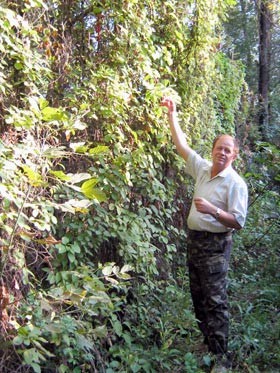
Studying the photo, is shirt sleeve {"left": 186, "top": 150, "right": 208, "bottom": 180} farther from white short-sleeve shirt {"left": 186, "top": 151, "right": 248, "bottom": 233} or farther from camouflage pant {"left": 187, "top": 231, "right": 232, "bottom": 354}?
camouflage pant {"left": 187, "top": 231, "right": 232, "bottom": 354}

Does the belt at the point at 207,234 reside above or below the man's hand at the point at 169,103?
below

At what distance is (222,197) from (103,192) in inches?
47.3

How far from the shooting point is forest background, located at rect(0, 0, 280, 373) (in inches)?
109

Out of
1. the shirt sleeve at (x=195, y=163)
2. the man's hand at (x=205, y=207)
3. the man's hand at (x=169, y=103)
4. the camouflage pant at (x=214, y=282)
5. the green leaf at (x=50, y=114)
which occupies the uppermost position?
the man's hand at (x=169, y=103)

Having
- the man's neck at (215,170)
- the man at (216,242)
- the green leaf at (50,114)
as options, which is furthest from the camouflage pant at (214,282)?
the green leaf at (50,114)

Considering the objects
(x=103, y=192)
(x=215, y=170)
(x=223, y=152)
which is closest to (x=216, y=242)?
(x=215, y=170)

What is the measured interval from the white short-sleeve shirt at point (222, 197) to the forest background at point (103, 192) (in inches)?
17.5

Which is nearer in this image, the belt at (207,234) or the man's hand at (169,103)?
the belt at (207,234)

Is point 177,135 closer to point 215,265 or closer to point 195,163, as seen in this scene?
point 195,163

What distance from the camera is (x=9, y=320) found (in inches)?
109

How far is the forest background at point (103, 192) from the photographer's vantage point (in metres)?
2.78

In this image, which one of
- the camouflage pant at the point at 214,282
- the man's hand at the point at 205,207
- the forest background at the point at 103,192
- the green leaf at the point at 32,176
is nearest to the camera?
the green leaf at the point at 32,176

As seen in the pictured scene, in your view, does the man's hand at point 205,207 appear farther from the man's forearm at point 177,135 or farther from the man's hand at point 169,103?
the man's hand at point 169,103

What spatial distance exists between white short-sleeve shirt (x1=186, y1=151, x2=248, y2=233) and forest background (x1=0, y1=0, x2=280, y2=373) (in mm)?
446
